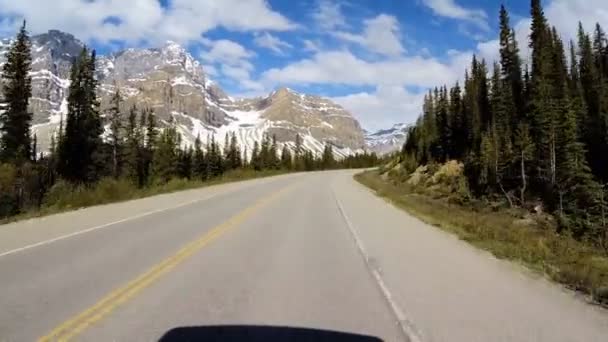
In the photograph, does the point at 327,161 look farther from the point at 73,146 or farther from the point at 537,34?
the point at 73,146

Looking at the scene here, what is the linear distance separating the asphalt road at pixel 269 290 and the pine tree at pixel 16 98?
38428mm

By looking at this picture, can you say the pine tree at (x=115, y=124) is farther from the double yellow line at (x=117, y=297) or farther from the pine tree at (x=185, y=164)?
the double yellow line at (x=117, y=297)

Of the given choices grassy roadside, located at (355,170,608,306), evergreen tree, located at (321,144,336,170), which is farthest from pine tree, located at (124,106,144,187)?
evergreen tree, located at (321,144,336,170)

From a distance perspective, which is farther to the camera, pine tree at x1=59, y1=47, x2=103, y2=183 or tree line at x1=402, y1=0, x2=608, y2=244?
pine tree at x1=59, y1=47, x2=103, y2=183

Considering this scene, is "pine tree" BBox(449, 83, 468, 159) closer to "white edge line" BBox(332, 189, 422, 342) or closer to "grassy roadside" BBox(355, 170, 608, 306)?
"grassy roadside" BBox(355, 170, 608, 306)

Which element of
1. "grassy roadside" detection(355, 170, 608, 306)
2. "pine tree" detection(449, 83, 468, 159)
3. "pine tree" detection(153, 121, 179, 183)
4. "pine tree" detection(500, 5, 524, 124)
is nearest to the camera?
"grassy roadside" detection(355, 170, 608, 306)

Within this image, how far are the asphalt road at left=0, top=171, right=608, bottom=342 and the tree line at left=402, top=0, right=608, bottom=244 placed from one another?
20791mm

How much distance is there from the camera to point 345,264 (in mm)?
9727

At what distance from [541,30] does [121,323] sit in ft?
205

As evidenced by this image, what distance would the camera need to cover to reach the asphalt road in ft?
18.6

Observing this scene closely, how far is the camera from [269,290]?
7.50 m

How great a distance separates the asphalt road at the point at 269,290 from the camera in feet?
18.6

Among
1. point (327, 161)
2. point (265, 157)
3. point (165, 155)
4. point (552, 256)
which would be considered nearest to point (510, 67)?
point (165, 155)

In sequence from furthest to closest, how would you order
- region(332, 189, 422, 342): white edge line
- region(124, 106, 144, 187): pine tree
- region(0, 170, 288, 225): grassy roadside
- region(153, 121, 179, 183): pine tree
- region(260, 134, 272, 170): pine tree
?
region(260, 134, 272, 170): pine tree
region(153, 121, 179, 183): pine tree
region(124, 106, 144, 187): pine tree
region(0, 170, 288, 225): grassy roadside
region(332, 189, 422, 342): white edge line
